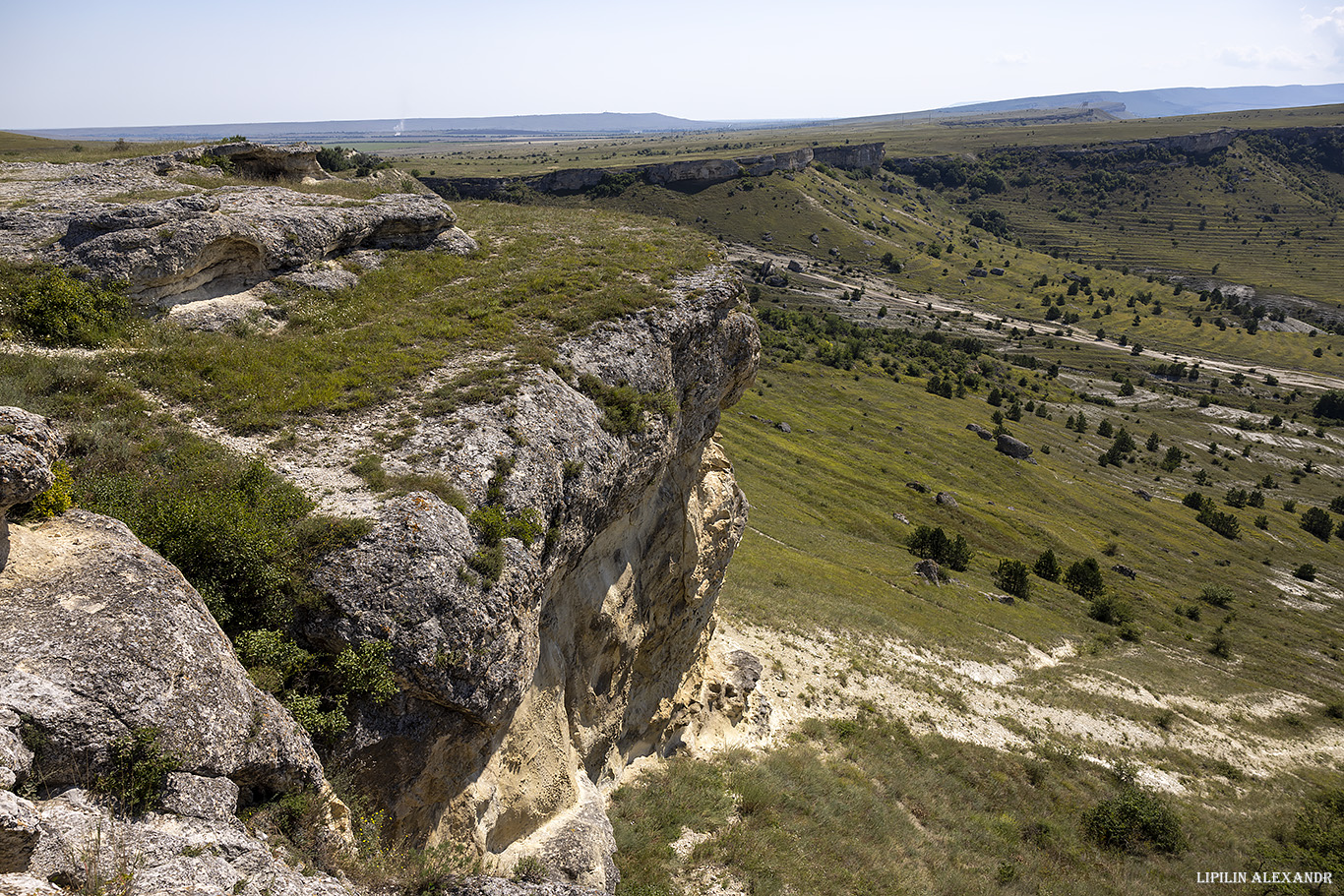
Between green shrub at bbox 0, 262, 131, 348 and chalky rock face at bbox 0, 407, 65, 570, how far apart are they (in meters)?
8.74

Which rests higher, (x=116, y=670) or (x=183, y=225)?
(x=183, y=225)

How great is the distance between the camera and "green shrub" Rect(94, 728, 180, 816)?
6.84 m

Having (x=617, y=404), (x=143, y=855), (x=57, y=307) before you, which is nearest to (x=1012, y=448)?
(x=617, y=404)

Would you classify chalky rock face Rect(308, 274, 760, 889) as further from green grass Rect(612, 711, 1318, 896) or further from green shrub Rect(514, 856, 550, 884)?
green grass Rect(612, 711, 1318, 896)

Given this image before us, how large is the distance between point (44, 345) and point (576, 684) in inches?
587

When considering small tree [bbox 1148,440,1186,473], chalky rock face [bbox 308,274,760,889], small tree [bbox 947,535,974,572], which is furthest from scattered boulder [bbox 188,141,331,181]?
small tree [bbox 1148,440,1186,473]

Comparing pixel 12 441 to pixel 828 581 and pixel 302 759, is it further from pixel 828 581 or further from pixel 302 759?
pixel 828 581

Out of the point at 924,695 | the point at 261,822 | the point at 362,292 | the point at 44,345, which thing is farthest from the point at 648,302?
the point at 924,695

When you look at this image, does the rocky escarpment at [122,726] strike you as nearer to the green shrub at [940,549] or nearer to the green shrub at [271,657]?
the green shrub at [271,657]

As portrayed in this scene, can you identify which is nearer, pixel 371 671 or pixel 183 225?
pixel 371 671

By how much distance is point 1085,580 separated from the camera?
245 ft

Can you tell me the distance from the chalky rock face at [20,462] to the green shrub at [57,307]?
8.74m

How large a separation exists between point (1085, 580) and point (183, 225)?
286 ft

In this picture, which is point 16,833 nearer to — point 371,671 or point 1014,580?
point 371,671
